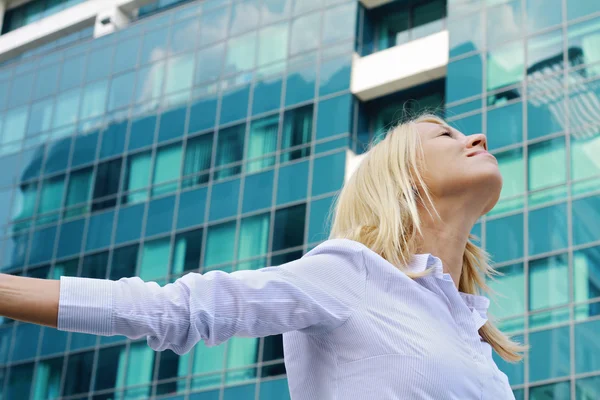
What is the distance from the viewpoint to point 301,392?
3740 millimetres

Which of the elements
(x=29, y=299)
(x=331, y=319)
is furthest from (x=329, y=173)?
(x=29, y=299)

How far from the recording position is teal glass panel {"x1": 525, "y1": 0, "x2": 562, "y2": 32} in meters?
28.0

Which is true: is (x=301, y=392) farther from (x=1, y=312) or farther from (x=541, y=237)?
(x=541, y=237)

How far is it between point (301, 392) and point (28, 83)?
37.6 m

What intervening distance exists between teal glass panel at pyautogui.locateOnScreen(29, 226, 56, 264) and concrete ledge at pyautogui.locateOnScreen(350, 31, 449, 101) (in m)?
11.1

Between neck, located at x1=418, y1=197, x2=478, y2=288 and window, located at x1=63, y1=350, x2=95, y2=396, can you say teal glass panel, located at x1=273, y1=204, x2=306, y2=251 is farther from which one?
neck, located at x1=418, y1=197, x2=478, y2=288

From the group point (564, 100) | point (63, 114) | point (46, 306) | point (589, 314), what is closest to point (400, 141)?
point (46, 306)

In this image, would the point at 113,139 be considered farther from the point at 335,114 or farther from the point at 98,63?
the point at 335,114

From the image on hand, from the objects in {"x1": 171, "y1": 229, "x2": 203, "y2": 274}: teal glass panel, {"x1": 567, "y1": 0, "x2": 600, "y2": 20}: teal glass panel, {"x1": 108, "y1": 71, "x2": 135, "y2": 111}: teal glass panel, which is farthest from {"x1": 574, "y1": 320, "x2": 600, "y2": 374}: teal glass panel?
{"x1": 108, "y1": 71, "x2": 135, "y2": 111}: teal glass panel

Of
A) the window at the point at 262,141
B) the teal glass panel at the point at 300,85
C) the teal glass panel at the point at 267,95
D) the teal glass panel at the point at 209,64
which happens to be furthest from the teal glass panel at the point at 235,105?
the teal glass panel at the point at 300,85

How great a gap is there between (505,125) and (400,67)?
4.48 meters

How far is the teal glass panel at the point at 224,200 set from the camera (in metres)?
→ 32.2

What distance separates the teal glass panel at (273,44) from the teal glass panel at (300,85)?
852mm

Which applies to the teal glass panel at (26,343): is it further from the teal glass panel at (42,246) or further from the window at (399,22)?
the window at (399,22)
